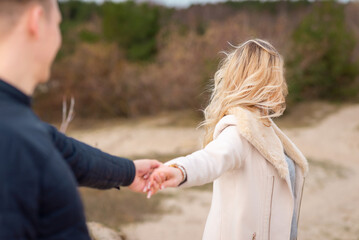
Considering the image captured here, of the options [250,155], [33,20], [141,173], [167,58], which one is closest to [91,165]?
[141,173]

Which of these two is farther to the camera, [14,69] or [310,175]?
[310,175]

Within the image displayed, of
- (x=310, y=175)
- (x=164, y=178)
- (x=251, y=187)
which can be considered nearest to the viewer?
(x=164, y=178)

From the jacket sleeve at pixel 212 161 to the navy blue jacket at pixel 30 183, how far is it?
807 millimetres

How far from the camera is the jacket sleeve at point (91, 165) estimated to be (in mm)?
1493

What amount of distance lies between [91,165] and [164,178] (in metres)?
0.39

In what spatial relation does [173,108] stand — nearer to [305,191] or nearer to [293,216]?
[305,191]

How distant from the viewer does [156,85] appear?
61.7 feet

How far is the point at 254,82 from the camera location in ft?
7.06

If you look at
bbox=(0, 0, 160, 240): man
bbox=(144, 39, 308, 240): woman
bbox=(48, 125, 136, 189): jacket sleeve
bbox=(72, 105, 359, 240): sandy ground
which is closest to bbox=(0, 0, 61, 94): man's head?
bbox=(0, 0, 160, 240): man

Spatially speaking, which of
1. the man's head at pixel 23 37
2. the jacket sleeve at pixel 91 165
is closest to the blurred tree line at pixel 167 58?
the jacket sleeve at pixel 91 165

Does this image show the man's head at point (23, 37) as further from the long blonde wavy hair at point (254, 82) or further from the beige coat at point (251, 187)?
the long blonde wavy hair at point (254, 82)

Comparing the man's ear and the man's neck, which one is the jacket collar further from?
the man's ear

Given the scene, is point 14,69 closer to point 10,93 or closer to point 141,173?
point 10,93

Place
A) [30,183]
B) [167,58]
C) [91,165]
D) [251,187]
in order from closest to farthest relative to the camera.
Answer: [30,183], [91,165], [251,187], [167,58]
